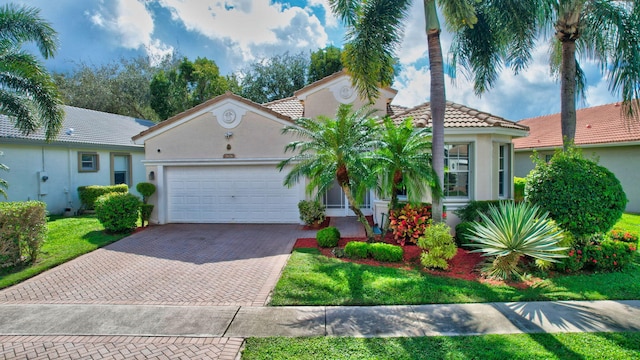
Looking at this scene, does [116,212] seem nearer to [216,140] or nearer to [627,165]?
[216,140]

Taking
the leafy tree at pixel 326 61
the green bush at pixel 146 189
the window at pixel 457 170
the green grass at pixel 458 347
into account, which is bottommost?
the green grass at pixel 458 347

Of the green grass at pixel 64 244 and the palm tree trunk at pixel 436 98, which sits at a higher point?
the palm tree trunk at pixel 436 98

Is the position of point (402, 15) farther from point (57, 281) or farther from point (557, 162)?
point (57, 281)

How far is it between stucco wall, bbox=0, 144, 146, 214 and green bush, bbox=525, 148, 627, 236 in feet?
66.5

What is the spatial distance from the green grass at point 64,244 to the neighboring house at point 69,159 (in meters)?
3.12

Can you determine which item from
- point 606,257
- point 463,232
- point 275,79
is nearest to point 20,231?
point 463,232

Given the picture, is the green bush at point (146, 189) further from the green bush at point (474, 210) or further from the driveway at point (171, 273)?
the green bush at point (474, 210)

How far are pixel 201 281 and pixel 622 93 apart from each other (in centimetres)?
1237

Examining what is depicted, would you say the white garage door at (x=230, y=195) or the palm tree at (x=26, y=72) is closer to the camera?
the palm tree at (x=26, y=72)

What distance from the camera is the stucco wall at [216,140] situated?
1398cm

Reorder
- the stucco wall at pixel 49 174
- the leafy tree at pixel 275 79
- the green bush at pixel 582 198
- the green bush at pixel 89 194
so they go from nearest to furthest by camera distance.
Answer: the green bush at pixel 582 198 → the stucco wall at pixel 49 174 → the green bush at pixel 89 194 → the leafy tree at pixel 275 79

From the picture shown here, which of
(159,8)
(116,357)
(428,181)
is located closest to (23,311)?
(116,357)

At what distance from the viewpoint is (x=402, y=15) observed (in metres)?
9.49

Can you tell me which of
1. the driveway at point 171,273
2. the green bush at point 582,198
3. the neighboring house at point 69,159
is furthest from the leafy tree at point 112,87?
Result: the green bush at point 582,198
